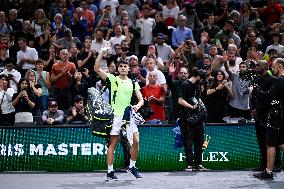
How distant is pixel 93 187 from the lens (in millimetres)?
13250

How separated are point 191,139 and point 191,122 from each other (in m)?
0.41

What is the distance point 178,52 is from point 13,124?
4.77 meters

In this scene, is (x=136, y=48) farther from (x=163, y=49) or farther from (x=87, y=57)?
(x=87, y=57)

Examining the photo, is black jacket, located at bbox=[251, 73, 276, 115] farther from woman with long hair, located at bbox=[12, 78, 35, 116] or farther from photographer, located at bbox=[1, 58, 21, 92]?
photographer, located at bbox=[1, 58, 21, 92]

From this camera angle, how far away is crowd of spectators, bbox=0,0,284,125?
17.8 metres

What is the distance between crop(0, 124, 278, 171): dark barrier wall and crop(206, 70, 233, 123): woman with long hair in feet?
4.80

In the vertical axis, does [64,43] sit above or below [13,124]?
above

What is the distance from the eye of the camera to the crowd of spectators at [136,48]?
1775 centimetres

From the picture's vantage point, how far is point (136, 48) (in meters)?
21.5

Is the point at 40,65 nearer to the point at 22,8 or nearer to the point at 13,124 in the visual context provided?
the point at 13,124

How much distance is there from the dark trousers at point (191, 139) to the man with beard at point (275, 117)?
1.88 meters

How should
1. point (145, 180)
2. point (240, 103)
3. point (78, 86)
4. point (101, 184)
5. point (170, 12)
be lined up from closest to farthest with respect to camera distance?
point (101, 184), point (145, 180), point (240, 103), point (78, 86), point (170, 12)

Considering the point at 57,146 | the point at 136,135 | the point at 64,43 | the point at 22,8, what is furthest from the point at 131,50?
the point at 136,135

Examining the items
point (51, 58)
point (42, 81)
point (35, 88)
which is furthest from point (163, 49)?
point (35, 88)
